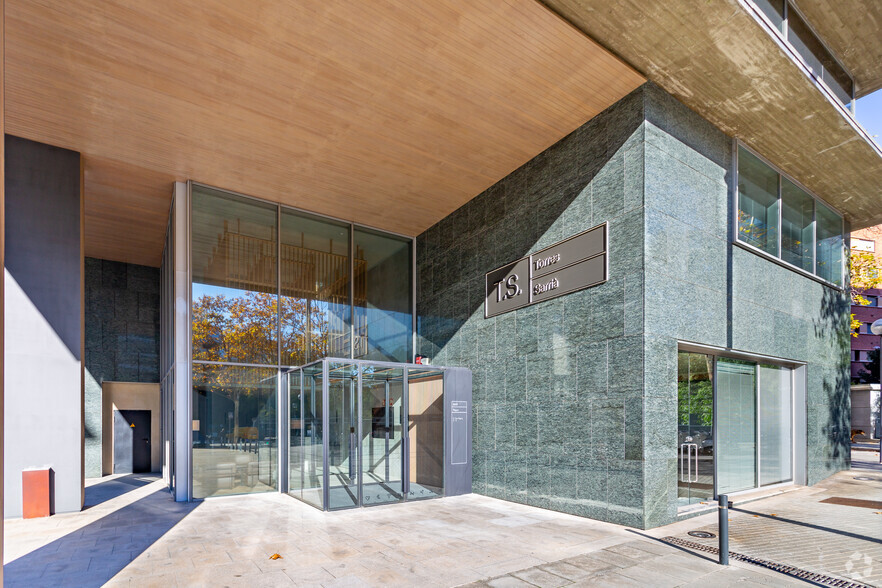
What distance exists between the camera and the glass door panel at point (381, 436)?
432 inches

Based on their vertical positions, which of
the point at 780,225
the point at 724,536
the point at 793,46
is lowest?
the point at 724,536

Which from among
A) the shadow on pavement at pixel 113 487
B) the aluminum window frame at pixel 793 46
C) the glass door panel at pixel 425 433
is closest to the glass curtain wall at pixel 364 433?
the glass door panel at pixel 425 433

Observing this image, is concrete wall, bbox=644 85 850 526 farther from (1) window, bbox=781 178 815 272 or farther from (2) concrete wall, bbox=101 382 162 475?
(2) concrete wall, bbox=101 382 162 475

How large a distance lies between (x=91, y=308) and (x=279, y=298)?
335 inches

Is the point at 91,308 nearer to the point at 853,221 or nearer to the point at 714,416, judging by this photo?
the point at 714,416

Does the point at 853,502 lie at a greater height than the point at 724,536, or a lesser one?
lesser

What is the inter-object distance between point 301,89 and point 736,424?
34.6 feet

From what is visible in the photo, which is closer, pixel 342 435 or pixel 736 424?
pixel 342 435

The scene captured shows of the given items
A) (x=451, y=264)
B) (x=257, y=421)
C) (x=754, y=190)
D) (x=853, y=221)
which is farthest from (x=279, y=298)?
(x=853, y=221)

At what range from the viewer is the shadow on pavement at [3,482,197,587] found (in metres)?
6.42

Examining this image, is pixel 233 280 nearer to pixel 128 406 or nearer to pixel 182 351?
pixel 182 351

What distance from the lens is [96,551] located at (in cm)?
757

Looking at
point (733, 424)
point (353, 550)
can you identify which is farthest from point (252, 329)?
point (733, 424)

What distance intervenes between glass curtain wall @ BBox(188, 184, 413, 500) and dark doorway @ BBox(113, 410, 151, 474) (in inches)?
327
